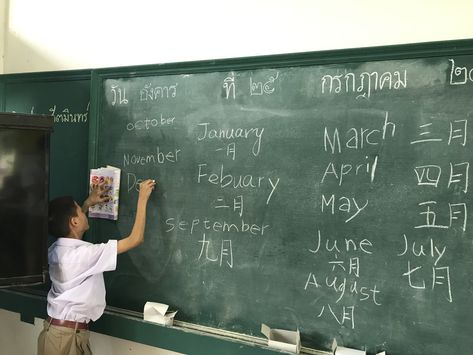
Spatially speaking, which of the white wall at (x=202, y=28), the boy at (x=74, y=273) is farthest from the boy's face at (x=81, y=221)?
the white wall at (x=202, y=28)

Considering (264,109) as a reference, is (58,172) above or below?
below

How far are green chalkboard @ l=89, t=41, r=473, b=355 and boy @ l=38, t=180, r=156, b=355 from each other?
20 centimetres

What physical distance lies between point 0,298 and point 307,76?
2.39 meters

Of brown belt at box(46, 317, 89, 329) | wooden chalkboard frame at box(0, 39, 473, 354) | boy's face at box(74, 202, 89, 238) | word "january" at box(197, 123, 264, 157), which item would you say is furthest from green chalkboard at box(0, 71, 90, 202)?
word "january" at box(197, 123, 264, 157)

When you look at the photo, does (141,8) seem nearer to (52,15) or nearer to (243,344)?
(52,15)

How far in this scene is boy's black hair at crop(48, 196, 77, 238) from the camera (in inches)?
94.0

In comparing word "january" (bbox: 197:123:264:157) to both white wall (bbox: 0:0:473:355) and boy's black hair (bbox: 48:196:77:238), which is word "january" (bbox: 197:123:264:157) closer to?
white wall (bbox: 0:0:473:355)

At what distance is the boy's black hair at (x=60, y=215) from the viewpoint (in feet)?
7.84

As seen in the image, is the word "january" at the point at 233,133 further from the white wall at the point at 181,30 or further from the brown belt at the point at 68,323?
the brown belt at the point at 68,323

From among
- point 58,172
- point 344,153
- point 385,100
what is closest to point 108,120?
point 58,172

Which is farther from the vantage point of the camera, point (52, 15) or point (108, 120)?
point (52, 15)

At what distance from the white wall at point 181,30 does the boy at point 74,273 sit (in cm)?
35

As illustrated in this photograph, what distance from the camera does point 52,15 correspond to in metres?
2.92

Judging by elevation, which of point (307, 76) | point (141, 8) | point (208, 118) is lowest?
point (208, 118)
